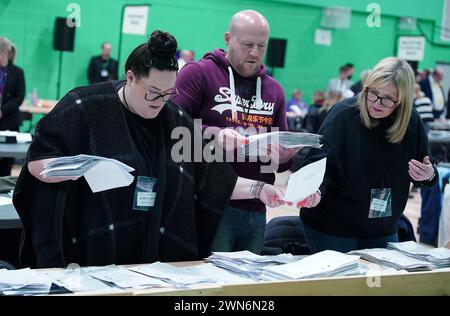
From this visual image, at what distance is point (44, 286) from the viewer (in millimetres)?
2109

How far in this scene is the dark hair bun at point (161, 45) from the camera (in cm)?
241

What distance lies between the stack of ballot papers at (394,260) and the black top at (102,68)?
988cm

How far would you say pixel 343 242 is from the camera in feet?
10.7

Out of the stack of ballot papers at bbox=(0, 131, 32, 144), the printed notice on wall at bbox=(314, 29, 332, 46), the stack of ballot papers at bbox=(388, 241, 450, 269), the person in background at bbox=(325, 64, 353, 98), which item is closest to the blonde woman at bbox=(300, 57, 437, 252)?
the stack of ballot papers at bbox=(388, 241, 450, 269)

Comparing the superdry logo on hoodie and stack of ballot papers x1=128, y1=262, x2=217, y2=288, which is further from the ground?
the superdry logo on hoodie

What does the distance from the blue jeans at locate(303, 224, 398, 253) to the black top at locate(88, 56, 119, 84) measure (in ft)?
31.0

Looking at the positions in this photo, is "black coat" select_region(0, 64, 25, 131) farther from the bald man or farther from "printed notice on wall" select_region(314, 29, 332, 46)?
"printed notice on wall" select_region(314, 29, 332, 46)

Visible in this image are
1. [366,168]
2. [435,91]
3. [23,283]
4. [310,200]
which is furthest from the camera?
[435,91]

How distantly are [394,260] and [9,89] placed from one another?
562cm

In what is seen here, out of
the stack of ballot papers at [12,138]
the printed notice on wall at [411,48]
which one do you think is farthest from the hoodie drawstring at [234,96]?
the printed notice on wall at [411,48]

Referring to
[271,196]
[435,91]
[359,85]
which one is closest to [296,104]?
[359,85]

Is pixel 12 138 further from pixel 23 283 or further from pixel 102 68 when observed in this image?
pixel 102 68

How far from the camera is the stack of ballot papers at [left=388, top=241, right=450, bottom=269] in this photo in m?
2.84

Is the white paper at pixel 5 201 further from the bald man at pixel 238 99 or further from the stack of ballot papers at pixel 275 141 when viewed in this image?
the stack of ballot papers at pixel 275 141
